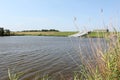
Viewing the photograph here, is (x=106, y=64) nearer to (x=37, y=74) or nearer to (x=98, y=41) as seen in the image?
(x=98, y=41)

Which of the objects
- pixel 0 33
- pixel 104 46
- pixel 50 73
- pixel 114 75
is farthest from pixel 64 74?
pixel 0 33

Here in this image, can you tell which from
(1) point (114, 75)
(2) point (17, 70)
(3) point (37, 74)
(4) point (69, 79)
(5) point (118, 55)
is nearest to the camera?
(1) point (114, 75)

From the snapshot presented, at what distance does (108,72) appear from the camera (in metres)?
5.12

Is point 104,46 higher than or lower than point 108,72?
higher

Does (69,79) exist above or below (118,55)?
below

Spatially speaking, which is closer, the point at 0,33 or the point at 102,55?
the point at 102,55

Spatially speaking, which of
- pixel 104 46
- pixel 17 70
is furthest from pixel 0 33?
pixel 104 46

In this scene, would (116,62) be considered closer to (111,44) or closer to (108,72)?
(108,72)

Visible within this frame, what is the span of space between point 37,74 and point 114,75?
6.64m

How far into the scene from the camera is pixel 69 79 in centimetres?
1009

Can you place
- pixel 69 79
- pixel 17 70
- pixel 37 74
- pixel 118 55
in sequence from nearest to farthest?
pixel 118 55, pixel 69 79, pixel 37 74, pixel 17 70

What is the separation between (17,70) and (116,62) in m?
7.63

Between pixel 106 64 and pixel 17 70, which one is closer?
pixel 106 64


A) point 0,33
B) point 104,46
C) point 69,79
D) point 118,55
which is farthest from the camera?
point 0,33
